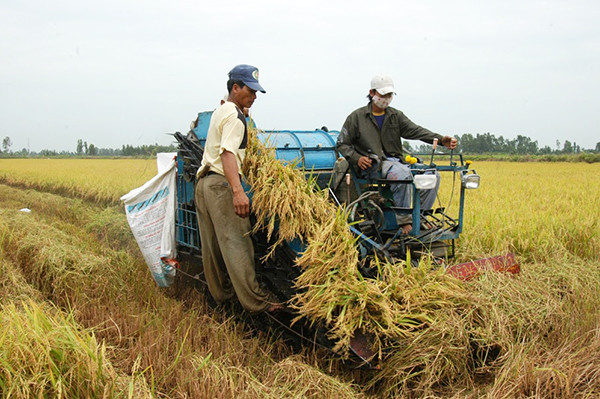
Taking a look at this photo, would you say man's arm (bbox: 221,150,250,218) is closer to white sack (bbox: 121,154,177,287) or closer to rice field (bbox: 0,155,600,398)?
rice field (bbox: 0,155,600,398)

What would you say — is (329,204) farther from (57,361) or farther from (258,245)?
(57,361)

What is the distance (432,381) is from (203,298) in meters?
2.52

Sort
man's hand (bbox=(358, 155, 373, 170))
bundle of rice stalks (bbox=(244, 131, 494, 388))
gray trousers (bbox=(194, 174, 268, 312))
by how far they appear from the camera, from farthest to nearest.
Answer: man's hand (bbox=(358, 155, 373, 170)), gray trousers (bbox=(194, 174, 268, 312)), bundle of rice stalks (bbox=(244, 131, 494, 388))

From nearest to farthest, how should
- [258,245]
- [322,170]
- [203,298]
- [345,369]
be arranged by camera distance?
[345,369], [258,245], [203,298], [322,170]

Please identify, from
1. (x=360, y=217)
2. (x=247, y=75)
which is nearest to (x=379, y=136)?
(x=360, y=217)

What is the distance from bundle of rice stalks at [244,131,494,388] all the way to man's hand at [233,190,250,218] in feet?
0.37

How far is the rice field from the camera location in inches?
99.7

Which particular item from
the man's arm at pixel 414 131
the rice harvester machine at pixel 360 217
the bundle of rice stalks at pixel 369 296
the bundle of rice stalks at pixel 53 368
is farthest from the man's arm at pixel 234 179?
the man's arm at pixel 414 131

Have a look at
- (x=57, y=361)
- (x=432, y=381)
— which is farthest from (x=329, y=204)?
(x=57, y=361)

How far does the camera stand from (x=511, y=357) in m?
3.03

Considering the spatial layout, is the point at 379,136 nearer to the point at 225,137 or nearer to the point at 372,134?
the point at 372,134

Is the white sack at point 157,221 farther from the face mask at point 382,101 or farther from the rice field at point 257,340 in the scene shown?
the face mask at point 382,101

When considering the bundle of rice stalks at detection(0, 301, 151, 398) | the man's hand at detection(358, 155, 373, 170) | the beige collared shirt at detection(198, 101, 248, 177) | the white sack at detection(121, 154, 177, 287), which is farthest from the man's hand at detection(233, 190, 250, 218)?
the white sack at detection(121, 154, 177, 287)

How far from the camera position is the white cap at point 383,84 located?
174 inches
